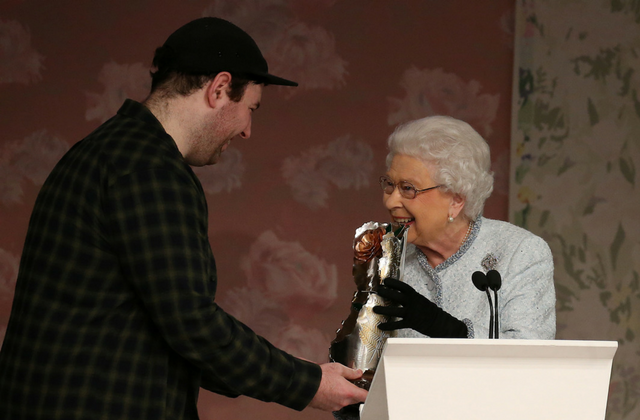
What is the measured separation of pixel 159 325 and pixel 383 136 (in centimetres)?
199

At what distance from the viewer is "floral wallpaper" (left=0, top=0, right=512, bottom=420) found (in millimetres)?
3062

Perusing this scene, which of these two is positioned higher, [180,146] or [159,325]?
A: [180,146]

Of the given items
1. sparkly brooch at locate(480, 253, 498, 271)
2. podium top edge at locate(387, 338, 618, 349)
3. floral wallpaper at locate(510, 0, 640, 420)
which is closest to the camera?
podium top edge at locate(387, 338, 618, 349)

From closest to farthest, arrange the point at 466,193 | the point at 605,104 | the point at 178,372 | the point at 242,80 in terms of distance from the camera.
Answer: the point at 178,372 → the point at 242,80 → the point at 466,193 → the point at 605,104

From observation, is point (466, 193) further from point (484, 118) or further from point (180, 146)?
point (484, 118)

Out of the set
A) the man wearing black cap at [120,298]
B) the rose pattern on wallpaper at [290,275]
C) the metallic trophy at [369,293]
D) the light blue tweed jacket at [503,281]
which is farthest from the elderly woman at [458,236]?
the rose pattern on wallpaper at [290,275]

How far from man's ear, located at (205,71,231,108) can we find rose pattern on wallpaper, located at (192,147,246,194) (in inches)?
62.8

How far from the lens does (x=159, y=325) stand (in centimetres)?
127

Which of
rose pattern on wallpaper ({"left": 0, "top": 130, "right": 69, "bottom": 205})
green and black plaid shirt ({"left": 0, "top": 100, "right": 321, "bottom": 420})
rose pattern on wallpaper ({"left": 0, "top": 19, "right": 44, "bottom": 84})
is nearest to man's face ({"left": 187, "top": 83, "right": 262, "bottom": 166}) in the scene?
green and black plaid shirt ({"left": 0, "top": 100, "right": 321, "bottom": 420})

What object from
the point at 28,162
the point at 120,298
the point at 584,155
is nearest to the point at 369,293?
the point at 120,298

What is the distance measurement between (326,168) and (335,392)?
171 centimetres

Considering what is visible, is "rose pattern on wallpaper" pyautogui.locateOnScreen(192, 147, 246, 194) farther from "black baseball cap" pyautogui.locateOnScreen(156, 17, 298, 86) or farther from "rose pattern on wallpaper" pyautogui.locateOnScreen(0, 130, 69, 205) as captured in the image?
"black baseball cap" pyautogui.locateOnScreen(156, 17, 298, 86)

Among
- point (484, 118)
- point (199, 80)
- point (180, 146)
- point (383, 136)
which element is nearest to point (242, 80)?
point (199, 80)

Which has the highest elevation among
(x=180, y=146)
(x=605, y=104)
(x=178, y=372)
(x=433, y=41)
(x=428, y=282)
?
(x=433, y=41)
